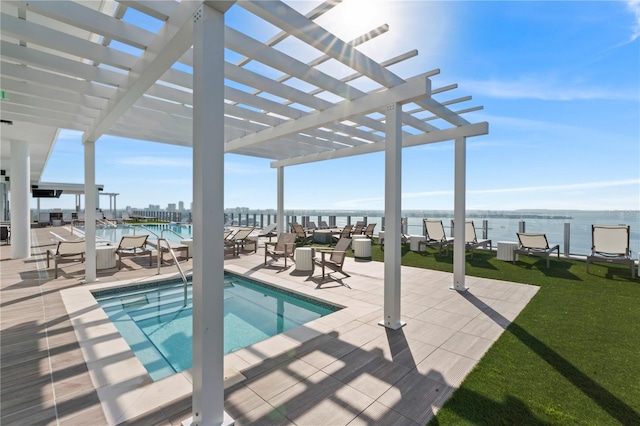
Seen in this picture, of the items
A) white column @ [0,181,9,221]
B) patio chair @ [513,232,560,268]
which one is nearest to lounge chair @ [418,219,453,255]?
patio chair @ [513,232,560,268]

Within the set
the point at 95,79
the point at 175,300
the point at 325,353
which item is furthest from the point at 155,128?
the point at 325,353

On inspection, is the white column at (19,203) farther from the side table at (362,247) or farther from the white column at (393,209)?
the white column at (393,209)

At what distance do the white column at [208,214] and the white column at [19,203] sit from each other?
10283mm

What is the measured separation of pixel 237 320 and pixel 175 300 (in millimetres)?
1639

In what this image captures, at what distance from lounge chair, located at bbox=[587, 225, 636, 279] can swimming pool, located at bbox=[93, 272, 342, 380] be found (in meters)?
6.82

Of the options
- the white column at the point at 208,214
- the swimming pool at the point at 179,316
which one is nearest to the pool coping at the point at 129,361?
the swimming pool at the point at 179,316

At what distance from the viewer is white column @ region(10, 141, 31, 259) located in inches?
340

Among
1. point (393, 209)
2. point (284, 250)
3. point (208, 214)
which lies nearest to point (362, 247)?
point (284, 250)

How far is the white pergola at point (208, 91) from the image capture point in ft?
6.70

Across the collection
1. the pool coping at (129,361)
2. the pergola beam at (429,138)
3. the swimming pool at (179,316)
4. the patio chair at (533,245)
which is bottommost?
the swimming pool at (179,316)

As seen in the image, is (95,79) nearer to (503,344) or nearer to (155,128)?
(155,128)

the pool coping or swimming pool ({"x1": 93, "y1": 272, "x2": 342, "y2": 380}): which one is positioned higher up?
the pool coping

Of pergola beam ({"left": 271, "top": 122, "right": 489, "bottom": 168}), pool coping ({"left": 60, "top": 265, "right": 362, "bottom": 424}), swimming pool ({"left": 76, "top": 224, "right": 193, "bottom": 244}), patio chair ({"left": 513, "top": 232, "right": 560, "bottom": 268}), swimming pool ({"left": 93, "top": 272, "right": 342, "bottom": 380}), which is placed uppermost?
pergola beam ({"left": 271, "top": 122, "right": 489, "bottom": 168})

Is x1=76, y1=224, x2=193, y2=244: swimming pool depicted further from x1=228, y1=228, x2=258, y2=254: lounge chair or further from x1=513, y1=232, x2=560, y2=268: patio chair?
x1=513, y1=232, x2=560, y2=268: patio chair
